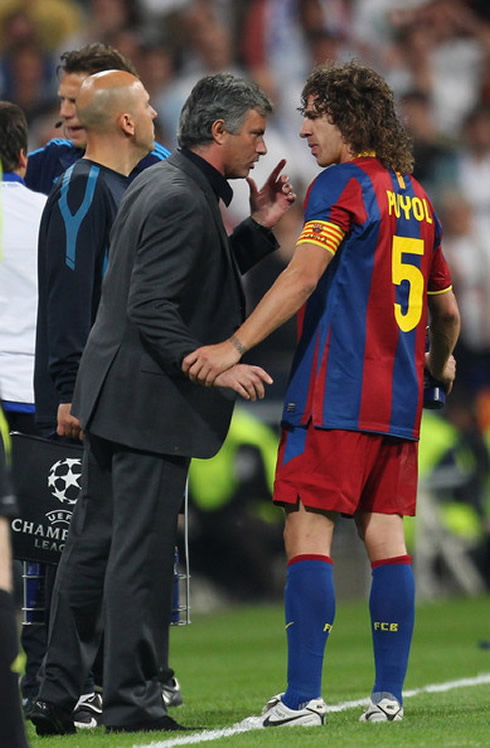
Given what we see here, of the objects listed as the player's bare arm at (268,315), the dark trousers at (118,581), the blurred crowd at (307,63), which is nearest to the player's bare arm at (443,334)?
the player's bare arm at (268,315)

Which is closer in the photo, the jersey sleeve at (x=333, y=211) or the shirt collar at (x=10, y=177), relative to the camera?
the jersey sleeve at (x=333, y=211)

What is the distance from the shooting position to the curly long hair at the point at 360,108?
455 centimetres

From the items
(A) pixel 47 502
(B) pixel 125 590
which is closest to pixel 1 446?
(B) pixel 125 590

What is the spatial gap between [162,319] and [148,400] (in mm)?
245

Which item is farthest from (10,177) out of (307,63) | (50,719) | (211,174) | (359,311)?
(307,63)

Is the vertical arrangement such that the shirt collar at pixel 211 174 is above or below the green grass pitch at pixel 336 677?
above

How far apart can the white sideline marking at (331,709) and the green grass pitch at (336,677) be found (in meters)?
0.03

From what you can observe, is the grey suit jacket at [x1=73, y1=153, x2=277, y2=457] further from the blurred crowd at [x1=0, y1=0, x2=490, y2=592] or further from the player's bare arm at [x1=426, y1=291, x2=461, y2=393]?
the blurred crowd at [x1=0, y1=0, x2=490, y2=592]

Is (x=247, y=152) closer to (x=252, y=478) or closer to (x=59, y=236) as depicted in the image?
(x=59, y=236)

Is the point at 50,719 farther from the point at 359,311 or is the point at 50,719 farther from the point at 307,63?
the point at 307,63

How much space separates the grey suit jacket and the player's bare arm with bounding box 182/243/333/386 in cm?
6

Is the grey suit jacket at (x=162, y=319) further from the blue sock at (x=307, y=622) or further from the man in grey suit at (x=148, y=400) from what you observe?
the blue sock at (x=307, y=622)

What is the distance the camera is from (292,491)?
14.6 ft

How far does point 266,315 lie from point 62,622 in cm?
109
